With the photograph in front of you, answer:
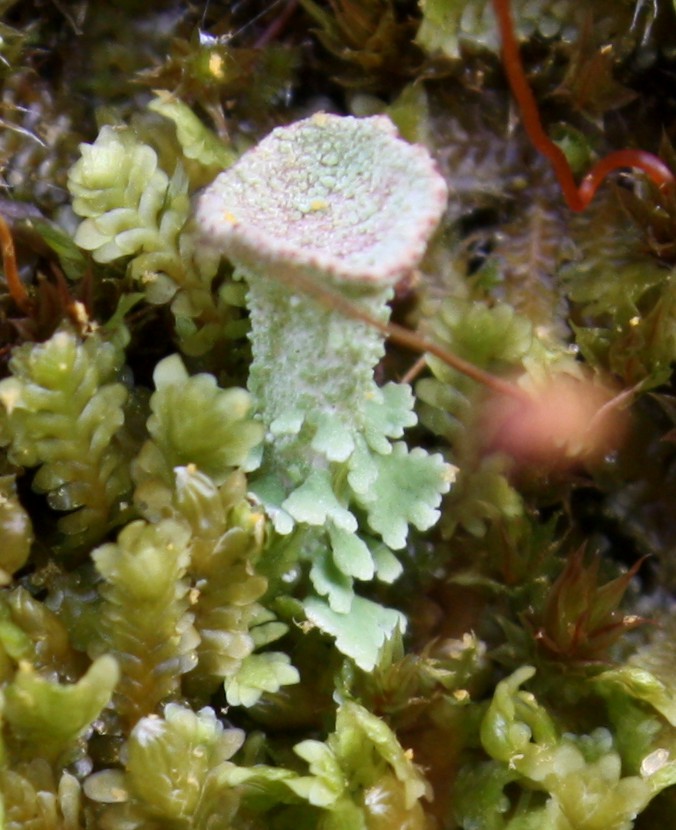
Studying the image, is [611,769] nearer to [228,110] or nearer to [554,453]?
[554,453]

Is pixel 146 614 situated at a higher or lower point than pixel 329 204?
lower

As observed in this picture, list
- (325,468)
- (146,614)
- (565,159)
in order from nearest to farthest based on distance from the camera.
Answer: (146,614) → (325,468) → (565,159)

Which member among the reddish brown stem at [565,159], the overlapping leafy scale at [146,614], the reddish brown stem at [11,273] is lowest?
the overlapping leafy scale at [146,614]

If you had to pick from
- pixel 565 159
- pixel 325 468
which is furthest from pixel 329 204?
pixel 565 159

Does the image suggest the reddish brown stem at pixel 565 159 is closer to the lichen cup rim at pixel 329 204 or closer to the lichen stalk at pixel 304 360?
the lichen cup rim at pixel 329 204

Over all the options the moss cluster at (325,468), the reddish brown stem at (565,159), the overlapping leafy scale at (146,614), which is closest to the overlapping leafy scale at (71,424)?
the moss cluster at (325,468)

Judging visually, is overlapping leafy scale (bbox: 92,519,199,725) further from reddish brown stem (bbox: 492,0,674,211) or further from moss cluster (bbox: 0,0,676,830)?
reddish brown stem (bbox: 492,0,674,211)

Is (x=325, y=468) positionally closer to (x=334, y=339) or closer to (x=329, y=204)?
(x=334, y=339)

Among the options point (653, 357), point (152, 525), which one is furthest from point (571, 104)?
point (152, 525)
